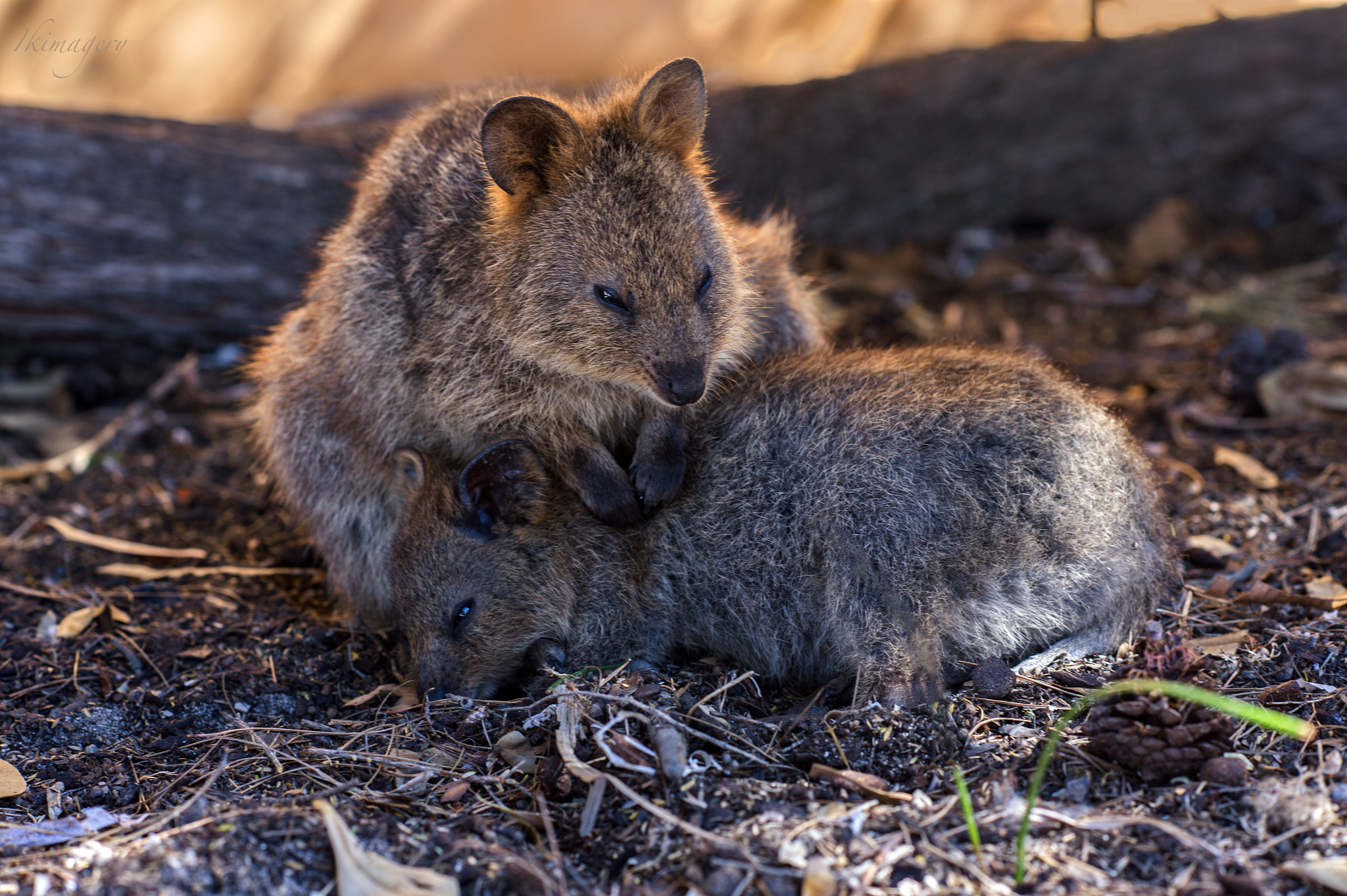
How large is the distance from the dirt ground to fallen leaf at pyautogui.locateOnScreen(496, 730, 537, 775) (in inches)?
0.4

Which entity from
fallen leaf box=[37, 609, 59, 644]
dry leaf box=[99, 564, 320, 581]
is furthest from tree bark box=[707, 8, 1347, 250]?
fallen leaf box=[37, 609, 59, 644]

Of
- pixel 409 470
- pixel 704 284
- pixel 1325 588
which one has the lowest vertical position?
pixel 1325 588

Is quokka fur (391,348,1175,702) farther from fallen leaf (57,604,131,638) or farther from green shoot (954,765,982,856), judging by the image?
fallen leaf (57,604,131,638)

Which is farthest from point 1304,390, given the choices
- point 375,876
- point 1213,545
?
point 375,876

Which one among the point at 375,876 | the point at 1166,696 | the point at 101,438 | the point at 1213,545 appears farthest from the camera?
the point at 101,438

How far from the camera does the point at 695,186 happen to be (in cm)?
439

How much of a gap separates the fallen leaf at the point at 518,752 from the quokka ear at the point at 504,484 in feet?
3.28

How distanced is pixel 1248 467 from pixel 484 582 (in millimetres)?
4022

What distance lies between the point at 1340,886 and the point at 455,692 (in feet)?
9.77

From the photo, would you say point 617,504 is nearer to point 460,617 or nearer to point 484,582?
point 484,582

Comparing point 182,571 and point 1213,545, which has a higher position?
point 182,571

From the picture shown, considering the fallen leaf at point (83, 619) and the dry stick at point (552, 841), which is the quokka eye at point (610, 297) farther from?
the fallen leaf at point (83, 619)

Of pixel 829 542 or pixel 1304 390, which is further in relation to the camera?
pixel 1304 390

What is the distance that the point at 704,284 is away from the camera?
423 cm
